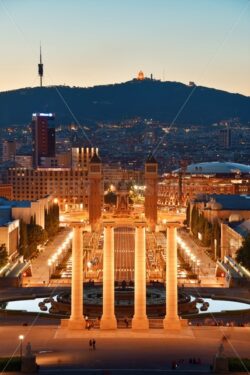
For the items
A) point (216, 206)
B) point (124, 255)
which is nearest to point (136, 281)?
point (124, 255)

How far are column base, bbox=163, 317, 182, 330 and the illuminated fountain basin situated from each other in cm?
458

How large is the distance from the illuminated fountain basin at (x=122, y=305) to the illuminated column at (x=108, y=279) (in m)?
4.60

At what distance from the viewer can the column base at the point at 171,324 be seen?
4150cm

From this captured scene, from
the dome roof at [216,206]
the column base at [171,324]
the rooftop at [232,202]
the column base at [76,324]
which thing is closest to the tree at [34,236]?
the dome roof at [216,206]

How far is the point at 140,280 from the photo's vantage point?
135 feet

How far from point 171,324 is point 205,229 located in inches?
1747

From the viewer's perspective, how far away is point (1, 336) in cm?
3988

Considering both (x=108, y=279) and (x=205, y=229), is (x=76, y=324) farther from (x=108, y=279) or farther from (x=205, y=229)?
(x=205, y=229)

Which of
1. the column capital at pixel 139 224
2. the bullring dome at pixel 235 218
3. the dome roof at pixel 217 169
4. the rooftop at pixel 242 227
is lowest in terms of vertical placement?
the rooftop at pixel 242 227

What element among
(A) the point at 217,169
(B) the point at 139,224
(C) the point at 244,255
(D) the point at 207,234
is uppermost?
(A) the point at 217,169

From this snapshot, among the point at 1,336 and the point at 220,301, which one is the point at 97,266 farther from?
the point at 1,336

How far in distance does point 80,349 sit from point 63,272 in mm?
28784

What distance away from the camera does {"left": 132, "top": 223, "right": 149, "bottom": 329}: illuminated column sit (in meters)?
41.2

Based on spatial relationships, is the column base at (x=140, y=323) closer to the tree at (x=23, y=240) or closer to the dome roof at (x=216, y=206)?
the tree at (x=23, y=240)
